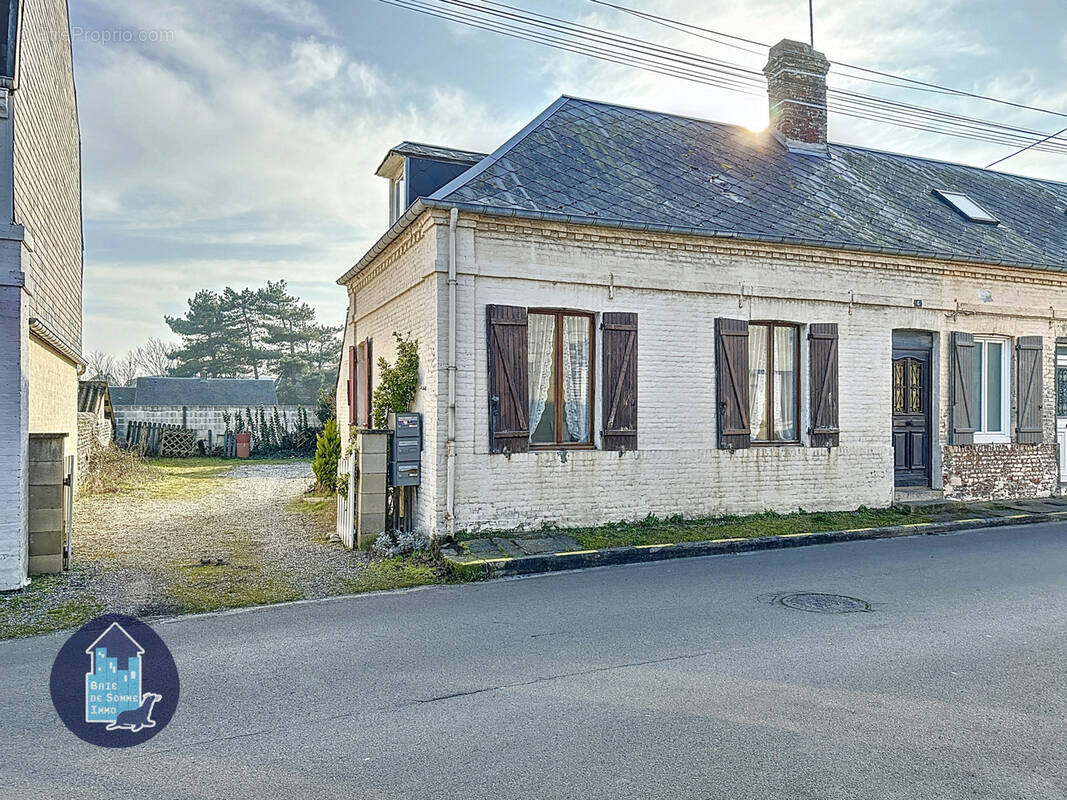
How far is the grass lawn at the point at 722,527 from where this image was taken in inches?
374

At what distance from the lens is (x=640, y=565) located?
28.9 feet

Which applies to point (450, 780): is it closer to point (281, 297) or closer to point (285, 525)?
point (285, 525)

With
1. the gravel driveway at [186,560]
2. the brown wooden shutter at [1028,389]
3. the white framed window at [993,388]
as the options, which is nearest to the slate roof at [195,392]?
the gravel driveway at [186,560]

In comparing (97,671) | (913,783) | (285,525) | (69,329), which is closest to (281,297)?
(69,329)

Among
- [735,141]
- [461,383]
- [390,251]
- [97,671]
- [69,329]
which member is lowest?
[97,671]

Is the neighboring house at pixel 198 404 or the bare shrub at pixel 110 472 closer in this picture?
the bare shrub at pixel 110 472

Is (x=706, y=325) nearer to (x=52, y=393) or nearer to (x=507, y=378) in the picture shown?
(x=507, y=378)

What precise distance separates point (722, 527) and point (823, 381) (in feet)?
9.87

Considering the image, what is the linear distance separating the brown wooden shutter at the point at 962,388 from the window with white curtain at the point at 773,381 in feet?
10.6

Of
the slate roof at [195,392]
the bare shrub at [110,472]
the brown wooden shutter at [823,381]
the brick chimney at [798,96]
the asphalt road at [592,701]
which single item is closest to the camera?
the asphalt road at [592,701]

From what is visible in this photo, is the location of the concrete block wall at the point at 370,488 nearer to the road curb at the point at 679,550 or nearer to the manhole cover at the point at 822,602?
the road curb at the point at 679,550

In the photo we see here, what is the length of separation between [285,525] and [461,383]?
4.40 metres

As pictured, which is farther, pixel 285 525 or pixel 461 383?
pixel 285 525

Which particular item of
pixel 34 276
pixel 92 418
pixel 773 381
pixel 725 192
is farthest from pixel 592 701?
pixel 92 418
